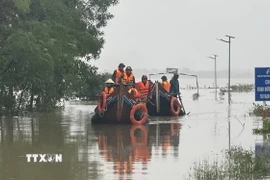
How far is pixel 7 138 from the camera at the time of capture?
56.7 feet

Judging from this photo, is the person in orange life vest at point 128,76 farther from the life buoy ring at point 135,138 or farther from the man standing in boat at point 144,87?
the life buoy ring at point 135,138

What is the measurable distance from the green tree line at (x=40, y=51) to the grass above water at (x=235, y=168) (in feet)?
38.8

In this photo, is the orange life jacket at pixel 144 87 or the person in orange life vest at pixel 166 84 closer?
the orange life jacket at pixel 144 87

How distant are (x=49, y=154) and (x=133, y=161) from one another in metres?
2.23

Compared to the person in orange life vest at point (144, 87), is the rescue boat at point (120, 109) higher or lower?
lower

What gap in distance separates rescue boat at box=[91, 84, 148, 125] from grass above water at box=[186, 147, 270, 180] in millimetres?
9082

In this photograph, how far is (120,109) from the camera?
21656 millimetres

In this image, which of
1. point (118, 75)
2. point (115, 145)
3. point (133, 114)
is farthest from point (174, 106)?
point (115, 145)

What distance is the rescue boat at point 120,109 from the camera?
2156cm

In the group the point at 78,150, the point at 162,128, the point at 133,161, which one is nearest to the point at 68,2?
the point at 162,128

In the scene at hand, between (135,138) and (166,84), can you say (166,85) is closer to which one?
(166,84)

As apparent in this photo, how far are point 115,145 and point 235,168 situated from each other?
16.3ft

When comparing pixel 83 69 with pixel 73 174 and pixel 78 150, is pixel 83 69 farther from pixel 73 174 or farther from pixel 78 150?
pixel 73 174

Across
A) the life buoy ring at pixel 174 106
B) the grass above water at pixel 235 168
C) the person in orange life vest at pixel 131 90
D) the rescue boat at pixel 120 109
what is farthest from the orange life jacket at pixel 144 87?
the grass above water at pixel 235 168
